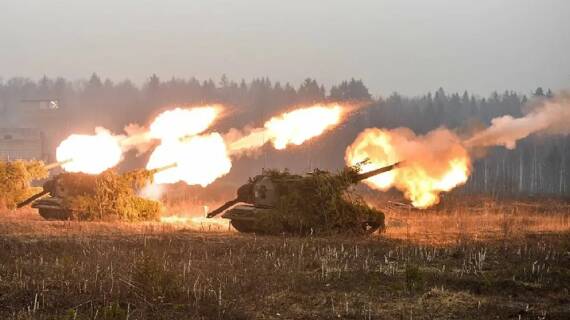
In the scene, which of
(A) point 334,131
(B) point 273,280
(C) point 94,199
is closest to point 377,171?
(C) point 94,199

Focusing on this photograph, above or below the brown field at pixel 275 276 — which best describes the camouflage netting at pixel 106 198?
above

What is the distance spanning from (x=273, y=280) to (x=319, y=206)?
9.40 m

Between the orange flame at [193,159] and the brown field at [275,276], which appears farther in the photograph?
the orange flame at [193,159]

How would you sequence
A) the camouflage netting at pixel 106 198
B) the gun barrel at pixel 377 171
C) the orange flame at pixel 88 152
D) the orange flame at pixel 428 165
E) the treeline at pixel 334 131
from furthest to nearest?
the treeline at pixel 334 131 < the orange flame at pixel 88 152 < the orange flame at pixel 428 165 < the camouflage netting at pixel 106 198 < the gun barrel at pixel 377 171

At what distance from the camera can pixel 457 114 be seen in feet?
424

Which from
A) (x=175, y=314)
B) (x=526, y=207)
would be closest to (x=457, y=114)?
(x=526, y=207)

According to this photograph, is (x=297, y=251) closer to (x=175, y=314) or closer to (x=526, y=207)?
(x=175, y=314)

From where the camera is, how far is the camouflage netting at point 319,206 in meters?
22.4

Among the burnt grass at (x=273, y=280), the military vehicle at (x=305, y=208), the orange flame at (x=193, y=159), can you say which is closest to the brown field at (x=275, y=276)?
the burnt grass at (x=273, y=280)

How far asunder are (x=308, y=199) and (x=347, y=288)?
9.89 metres

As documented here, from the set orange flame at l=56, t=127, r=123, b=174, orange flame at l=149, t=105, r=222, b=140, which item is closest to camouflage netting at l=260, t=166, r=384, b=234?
orange flame at l=149, t=105, r=222, b=140

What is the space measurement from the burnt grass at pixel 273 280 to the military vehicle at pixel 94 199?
24.4ft

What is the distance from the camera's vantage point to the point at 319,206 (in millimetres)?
22656

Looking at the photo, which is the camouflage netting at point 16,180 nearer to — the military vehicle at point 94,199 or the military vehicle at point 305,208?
the military vehicle at point 94,199
